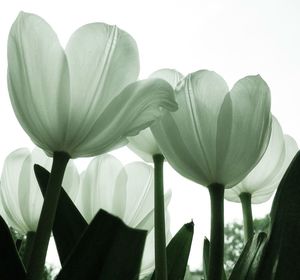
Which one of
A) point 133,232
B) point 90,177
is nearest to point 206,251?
point 90,177

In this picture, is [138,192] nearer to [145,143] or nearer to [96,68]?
[145,143]

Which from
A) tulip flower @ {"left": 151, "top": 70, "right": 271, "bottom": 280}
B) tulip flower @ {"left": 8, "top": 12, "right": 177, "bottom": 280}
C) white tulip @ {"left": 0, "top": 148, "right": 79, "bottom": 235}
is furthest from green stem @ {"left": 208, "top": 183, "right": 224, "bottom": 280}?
white tulip @ {"left": 0, "top": 148, "right": 79, "bottom": 235}

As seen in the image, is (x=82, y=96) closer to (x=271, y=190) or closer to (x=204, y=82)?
(x=204, y=82)

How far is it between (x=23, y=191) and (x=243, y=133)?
0.29 meters

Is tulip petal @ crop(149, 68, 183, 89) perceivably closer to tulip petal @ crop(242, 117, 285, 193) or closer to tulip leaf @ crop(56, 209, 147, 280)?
tulip petal @ crop(242, 117, 285, 193)

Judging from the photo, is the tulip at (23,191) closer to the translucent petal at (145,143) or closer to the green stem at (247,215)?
the translucent petal at (145,143)

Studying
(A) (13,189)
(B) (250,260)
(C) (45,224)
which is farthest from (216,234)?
(A) (13,189)

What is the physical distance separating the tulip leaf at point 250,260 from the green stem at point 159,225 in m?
0.08

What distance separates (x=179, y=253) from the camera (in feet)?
1.95

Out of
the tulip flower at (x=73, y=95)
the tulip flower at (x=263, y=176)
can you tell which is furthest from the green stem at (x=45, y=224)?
the tulip flower at (x=263, y=176)

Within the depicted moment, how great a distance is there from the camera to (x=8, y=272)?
16.7 inches

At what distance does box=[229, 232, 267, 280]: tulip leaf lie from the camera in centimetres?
51

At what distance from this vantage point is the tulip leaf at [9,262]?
423mm

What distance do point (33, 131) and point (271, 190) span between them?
368 millimetres
